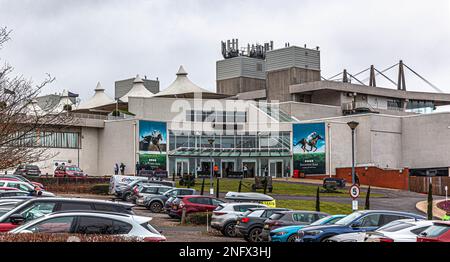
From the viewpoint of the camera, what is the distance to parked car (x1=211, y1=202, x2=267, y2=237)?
96.3 feet

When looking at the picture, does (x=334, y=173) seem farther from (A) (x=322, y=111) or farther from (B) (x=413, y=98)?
(B) (x=413, y=98)

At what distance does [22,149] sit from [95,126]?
2126 inches

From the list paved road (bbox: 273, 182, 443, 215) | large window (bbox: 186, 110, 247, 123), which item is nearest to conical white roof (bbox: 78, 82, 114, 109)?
large window (bbox: 186, 110, 247, 123)

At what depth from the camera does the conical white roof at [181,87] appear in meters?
93.2

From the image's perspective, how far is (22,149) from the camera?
1069 inches

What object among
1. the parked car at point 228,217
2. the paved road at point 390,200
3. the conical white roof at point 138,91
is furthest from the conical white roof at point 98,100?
the parked car at point 228,217

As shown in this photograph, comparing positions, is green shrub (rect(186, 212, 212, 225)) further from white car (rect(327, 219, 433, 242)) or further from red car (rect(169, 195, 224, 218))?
white car (rect(327, 219, 433, 242))

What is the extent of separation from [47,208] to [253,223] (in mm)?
9856

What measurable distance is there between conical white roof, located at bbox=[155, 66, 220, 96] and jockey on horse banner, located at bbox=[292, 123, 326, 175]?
1754cm

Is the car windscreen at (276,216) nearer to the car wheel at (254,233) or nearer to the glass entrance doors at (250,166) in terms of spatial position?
the car wheel at (254,233)

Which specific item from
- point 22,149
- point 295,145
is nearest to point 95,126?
point 295,145

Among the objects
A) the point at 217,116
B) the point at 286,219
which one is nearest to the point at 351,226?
the point at 286,219

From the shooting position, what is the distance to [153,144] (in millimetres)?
77438

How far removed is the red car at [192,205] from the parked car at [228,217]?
4916mm
